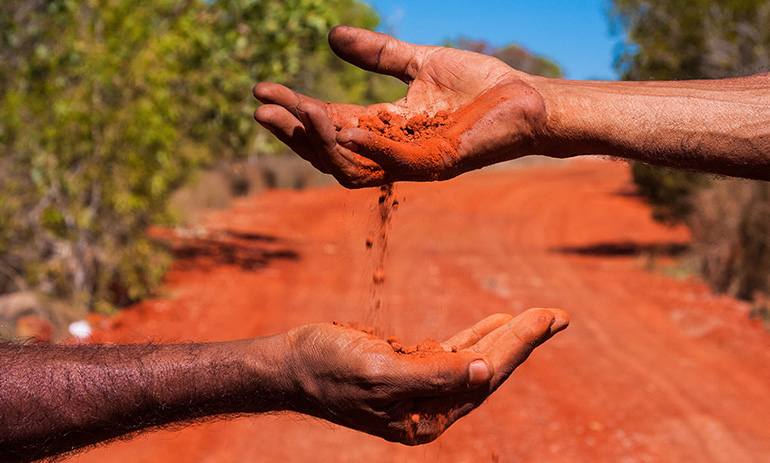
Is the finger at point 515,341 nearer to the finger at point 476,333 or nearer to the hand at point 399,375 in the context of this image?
the hand at point 399,375

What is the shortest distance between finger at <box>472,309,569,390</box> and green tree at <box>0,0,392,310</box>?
5.76 metres

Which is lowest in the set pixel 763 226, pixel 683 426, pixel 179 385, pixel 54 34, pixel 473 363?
pixel 683 426

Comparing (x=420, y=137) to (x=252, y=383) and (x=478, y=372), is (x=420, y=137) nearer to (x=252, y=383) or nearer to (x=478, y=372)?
(x=478, y=372)

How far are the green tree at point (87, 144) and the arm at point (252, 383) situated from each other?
5277 mm

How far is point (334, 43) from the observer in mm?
2588

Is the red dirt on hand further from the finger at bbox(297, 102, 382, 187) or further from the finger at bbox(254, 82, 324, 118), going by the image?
the finger at bbox(254, 82, 324, 118)

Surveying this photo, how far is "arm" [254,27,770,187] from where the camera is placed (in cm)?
224

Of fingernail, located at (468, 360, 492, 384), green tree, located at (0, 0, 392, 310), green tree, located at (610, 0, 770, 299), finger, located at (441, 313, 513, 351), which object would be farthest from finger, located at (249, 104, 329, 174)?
green tree, located at (610, 0, 770, 299)

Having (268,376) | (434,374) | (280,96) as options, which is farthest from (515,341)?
(280,96)

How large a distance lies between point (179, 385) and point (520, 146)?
1.41m

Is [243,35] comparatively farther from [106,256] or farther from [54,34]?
[106,256]

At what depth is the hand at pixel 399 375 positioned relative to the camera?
1.96m

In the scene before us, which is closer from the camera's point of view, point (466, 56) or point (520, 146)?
point (520, 146)

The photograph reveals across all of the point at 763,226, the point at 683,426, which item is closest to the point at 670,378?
the point at 683,426
